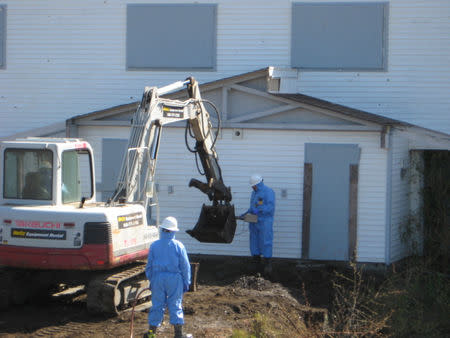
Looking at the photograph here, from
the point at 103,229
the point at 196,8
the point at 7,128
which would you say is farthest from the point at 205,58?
the point at 103,229

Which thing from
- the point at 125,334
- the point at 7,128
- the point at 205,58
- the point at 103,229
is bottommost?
the point at 125,334

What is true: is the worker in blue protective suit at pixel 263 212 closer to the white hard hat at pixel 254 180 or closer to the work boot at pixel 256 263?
the white hard hat at pixel 254 180

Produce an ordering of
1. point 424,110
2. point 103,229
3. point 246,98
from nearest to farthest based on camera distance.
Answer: point 103,229, point 246,98, point 424,110

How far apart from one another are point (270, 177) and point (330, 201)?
146 centimetres

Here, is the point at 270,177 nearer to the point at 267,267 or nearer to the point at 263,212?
the point at 263,212

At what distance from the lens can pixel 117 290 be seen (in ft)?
37.2

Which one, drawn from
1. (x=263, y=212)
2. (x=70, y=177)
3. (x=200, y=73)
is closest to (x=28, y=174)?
(x=70, y=177)

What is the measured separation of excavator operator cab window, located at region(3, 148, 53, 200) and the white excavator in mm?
16

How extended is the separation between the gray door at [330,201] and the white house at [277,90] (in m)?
0.02

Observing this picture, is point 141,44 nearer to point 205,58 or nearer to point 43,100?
point 205,58

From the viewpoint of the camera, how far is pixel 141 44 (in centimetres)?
1945

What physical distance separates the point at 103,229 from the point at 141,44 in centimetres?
946

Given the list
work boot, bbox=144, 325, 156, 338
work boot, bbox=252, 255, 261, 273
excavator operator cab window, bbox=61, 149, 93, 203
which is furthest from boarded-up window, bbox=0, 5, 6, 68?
work boot, bbox=144, 325, 156, 338

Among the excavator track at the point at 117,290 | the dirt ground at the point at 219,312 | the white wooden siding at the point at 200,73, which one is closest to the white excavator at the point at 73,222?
the excavator track at the point at 117,290
